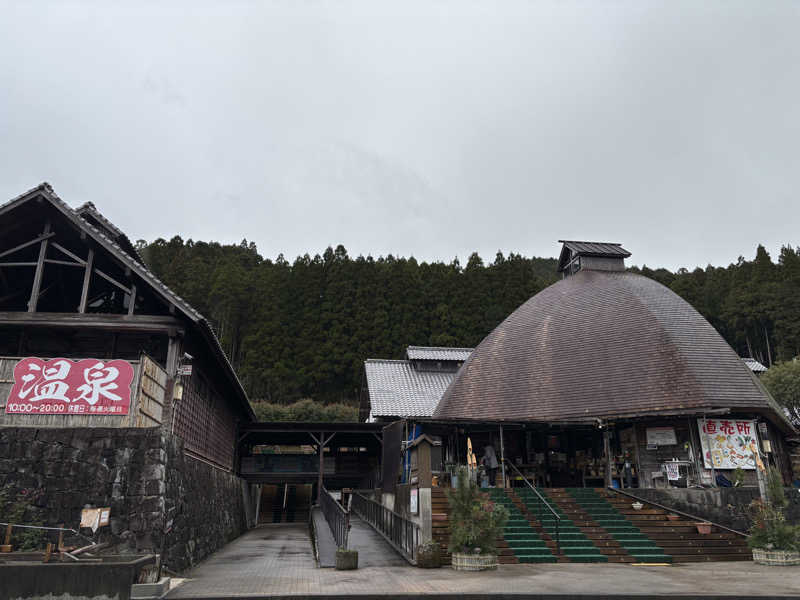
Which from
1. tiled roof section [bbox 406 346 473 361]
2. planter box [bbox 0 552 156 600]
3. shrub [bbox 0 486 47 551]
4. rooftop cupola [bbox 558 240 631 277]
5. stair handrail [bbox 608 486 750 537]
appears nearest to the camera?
planter box [bbox 0 552 156 600]

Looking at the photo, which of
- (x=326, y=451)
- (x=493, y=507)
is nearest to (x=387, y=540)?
(x=493, y=507)

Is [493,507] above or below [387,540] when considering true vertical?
above

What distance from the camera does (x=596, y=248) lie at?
3091cm

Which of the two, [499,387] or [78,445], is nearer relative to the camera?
[78,445]

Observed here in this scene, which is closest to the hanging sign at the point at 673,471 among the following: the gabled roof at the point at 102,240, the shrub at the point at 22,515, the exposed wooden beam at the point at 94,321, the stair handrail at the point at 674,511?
the stair handrail at the point at 674,511

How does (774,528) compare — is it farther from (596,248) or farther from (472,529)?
(596,248)

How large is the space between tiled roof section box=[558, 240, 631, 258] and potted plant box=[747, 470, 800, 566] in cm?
1755

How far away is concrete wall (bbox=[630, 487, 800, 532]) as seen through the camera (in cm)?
1722

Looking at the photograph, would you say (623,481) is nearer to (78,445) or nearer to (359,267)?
(78,445)

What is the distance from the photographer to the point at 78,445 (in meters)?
11.0

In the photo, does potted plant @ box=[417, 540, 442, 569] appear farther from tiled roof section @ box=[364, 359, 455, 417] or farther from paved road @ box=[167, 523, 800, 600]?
tiled roof section @ box=[364, 359, 455, 417]

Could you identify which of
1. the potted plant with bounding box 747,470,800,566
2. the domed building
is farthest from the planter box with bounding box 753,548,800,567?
the domed building

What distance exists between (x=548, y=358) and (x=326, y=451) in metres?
15.0

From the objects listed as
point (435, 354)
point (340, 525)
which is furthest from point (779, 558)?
point (435, 354)
